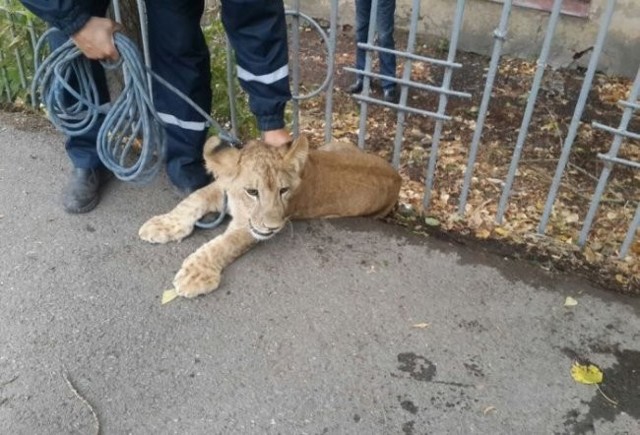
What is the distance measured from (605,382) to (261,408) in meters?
1.55

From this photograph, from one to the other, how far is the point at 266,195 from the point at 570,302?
5.42 feet

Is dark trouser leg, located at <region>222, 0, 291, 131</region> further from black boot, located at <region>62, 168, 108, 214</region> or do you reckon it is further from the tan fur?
black boot, located at <region>62, 168, 108, 214</region>

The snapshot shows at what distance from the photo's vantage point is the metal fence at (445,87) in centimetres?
330

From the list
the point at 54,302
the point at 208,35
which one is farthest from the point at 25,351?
the point at 208,35

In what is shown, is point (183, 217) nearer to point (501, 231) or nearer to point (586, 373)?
point (501, 231)

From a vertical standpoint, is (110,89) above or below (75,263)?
above

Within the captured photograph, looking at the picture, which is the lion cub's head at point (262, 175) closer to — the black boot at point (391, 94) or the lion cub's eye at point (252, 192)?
the lion cub's eye at point (252, 192)

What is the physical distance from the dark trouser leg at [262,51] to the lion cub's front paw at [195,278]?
30.4 inches

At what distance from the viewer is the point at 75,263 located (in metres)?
3.39

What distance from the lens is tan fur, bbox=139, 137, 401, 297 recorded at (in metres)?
3.18

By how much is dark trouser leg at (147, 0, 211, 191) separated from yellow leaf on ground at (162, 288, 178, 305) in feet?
2.71

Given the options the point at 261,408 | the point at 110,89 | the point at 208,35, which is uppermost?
the point at 208,35

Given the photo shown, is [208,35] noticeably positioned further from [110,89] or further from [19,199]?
[19,199]

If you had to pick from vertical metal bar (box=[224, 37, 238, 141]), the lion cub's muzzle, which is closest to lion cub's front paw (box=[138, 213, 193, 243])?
the lion cub's muzzle
